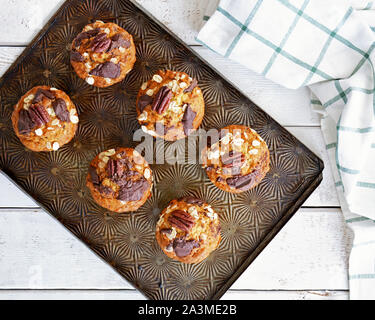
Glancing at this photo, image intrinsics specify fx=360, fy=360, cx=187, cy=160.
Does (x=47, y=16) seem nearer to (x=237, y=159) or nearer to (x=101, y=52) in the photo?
(x=101, y=52)

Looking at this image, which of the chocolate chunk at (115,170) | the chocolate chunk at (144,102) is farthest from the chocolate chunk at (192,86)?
the chocolate chunk at (115,170)

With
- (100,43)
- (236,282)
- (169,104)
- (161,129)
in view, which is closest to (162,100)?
(169,104)

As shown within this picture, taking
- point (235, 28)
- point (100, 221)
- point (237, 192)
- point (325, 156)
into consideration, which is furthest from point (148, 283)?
point (235, 28)

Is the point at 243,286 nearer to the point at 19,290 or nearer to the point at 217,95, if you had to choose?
the point at 217,95

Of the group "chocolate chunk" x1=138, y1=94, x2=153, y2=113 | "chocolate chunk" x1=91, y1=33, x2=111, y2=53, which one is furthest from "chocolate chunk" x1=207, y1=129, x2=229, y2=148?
"chocolate chunk" x1=91, y1=33, x2=111, y2=53

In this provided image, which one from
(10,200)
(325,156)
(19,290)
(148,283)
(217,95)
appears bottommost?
(19,290)

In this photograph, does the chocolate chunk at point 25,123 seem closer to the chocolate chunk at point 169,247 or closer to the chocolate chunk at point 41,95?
the chocolate chunk at point 41,95
